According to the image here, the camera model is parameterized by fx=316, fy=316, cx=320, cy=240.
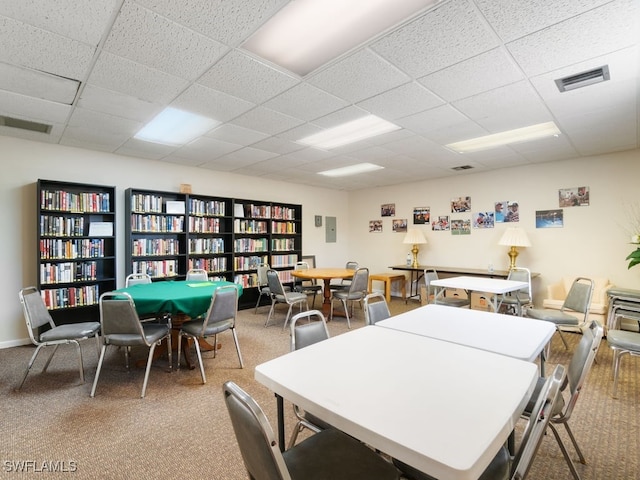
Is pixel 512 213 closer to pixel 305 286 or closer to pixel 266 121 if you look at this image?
pixel 305 286

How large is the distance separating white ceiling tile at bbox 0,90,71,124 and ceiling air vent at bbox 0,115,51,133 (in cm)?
18

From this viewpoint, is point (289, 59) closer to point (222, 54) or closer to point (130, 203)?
point (222, 54)

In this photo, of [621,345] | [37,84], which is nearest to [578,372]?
[621,345]

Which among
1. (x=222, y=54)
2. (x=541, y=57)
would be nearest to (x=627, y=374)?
(x=541, y=57)

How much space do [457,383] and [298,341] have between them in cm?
89

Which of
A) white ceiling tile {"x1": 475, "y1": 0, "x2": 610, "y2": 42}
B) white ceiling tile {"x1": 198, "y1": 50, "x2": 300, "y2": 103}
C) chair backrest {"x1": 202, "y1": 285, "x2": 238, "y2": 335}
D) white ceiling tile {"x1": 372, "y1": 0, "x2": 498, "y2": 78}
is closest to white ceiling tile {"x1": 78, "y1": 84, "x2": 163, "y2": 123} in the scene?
white ceiling tile {"x1": 198, "y1": 50, "x2": 300, "y2": 103}

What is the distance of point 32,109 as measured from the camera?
304 cm

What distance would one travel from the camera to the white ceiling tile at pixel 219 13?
174cm

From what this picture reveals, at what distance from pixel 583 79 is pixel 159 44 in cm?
319

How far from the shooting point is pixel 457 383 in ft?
4.06

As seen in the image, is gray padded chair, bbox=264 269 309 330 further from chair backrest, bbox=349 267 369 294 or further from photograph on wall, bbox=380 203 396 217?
photograph on wall, bbox=380 203 396 217

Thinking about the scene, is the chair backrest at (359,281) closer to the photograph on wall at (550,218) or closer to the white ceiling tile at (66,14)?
the photograph on wall at (550,218)

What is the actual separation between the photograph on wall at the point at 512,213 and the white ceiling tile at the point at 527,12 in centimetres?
418

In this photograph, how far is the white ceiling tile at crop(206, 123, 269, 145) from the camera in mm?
3635
